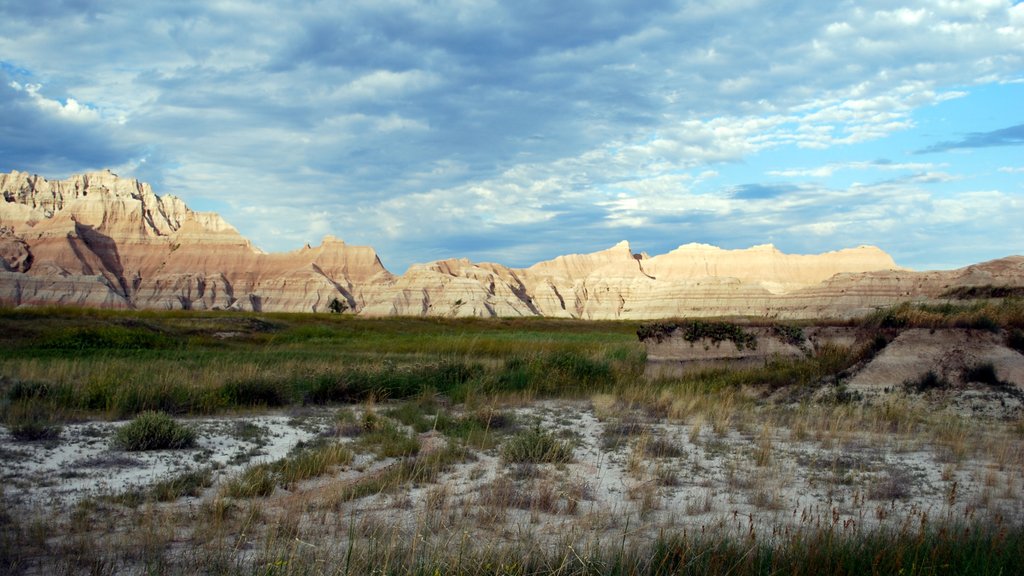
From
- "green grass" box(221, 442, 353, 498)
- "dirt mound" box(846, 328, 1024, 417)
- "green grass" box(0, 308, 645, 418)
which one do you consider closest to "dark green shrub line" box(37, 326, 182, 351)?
"green grass" box(0, 308, 645, 418)

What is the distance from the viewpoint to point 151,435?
9281 mm

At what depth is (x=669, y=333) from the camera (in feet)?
67.4

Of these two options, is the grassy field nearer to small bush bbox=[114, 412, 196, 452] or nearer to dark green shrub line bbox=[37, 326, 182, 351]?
small bush bbox=[114, 412, 196, 452]

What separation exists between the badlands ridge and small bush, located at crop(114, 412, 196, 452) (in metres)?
98.5

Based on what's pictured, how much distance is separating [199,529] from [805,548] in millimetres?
4766

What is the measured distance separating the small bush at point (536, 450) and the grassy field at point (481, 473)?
2cm

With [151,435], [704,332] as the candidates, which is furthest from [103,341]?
[704,332]

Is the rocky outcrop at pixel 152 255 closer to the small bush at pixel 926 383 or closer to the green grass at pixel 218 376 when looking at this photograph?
the green grass at pixel 218 376

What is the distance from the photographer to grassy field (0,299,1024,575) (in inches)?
203

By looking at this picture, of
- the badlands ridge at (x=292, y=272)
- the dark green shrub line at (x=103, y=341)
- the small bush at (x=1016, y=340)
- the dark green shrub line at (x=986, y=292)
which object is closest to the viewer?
the small bush at (x=1016, y=340)

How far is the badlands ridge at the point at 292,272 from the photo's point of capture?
4690 inches

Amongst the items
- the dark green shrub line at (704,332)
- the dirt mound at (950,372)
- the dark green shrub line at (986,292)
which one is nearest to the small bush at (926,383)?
the dirt mound at (950,372)

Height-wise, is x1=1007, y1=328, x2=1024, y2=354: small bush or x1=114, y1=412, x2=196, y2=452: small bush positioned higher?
x1=1007, y1=328, x2=1024, y2=354: small bush

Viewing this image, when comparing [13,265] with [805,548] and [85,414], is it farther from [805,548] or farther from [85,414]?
[805,548]
